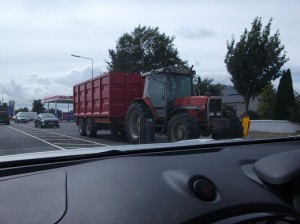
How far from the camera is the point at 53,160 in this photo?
212cm

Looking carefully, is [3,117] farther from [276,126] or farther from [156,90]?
[156,90]

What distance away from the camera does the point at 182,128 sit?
44.5ft

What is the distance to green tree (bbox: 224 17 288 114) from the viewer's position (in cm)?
2814

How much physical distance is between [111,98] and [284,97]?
14299mm

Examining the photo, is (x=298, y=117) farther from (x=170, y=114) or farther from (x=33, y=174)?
(x=33, y=174)

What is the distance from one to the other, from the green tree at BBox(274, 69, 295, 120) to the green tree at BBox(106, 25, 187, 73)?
2481 centimetres

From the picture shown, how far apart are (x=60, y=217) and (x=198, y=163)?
847 mm

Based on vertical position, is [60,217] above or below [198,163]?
below

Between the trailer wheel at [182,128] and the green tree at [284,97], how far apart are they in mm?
14938

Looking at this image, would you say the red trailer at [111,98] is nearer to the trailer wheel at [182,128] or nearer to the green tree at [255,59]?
the trailer wheel at [182,128]

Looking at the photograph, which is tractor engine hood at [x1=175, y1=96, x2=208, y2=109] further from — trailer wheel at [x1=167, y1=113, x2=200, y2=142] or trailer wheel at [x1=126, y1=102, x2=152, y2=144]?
trailer wheel at [x1=126, y1=102, x2=152, y2=144]

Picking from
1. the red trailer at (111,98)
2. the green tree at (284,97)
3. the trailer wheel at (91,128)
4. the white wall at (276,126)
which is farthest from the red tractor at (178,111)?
the green tree at (284,97)

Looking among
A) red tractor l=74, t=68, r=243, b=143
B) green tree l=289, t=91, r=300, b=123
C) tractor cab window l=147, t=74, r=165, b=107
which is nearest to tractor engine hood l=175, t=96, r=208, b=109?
red tractor l=74, t=68, r=243, b=143

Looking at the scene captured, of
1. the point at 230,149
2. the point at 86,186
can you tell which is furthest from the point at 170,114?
the point at 86,186
